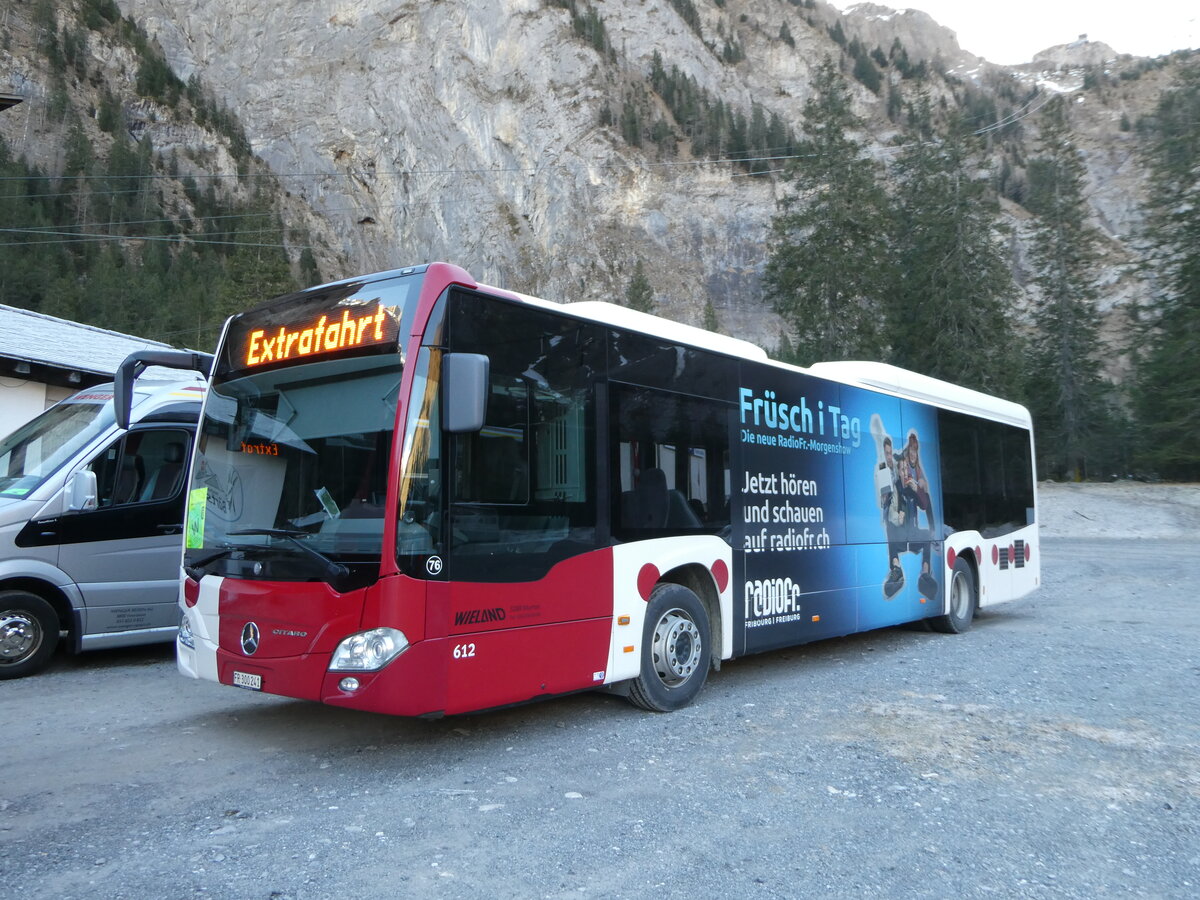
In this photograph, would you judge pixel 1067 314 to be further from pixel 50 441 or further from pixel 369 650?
pixel 369 650

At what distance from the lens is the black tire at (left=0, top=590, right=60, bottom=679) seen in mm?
7770

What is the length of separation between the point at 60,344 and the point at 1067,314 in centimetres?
4045

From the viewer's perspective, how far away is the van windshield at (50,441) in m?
8.09

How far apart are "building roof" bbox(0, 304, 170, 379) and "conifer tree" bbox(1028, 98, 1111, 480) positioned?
126 feet

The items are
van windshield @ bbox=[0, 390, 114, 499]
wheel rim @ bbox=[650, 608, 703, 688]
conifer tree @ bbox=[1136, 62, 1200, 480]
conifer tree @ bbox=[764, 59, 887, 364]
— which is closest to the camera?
wheel rim @ bbox=[650, 608, 703, 688]

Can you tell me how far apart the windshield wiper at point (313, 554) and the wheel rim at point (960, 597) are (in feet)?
26.6

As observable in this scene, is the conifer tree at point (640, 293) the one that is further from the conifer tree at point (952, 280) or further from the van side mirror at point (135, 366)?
the van side mirror at point (135, 366)

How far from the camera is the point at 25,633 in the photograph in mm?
7883

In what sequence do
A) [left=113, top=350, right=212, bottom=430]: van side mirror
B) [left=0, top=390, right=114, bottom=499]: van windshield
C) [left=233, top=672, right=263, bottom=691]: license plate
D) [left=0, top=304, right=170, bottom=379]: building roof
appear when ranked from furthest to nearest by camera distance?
[left=0, top=304, right=170, bottom=379]: building roof
[left=0, top=390, right=114, bottom=499]: van windshield
[left=113, top=350, right=212, bottom=430]: van side mirror
[left=233, top=672, right=263, bottom=691]: license plate

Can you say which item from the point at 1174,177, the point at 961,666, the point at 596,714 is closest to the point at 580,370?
the point at 596,714

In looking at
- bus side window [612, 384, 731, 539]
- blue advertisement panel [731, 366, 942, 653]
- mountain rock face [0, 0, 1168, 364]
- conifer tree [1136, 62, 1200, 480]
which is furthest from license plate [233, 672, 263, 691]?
mountain rock face [0, 0, 1168, 364]

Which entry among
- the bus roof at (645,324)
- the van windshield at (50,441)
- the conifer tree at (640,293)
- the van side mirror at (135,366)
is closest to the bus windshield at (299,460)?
the bus roof at (645,324)

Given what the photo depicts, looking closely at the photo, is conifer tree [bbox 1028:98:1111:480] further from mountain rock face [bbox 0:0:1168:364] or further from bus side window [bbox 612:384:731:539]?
mountain rock face [bbox 0:0:1168:364]

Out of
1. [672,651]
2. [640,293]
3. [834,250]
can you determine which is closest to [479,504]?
[672,651]
